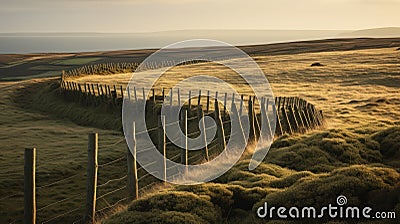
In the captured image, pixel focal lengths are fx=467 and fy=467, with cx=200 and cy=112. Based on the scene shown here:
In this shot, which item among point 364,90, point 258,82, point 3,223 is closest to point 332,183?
point 3,223

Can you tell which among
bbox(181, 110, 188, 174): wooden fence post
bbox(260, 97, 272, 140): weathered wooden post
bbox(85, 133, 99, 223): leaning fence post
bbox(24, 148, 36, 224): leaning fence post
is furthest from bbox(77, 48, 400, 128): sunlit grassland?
bbox(24, 148, 36, 224): leaning fence post

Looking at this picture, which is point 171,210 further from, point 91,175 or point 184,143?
point 184,143

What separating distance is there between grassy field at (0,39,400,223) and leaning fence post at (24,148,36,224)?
1532 millimetres

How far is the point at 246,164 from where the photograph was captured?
12125 millimetres

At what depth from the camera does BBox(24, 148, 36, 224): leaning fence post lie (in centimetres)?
802

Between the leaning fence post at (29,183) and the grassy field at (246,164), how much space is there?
5.03ft

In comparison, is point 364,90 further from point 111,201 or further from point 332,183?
point 332,183

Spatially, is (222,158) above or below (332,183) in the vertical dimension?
below

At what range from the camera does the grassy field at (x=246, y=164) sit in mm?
8172

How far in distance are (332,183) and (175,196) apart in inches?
112

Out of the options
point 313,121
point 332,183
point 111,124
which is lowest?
point 111,124

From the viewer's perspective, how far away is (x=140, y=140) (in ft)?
78.2

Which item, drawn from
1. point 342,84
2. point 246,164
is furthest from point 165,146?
point 342,84

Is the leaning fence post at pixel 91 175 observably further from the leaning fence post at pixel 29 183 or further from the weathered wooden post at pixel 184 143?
the weathered wooden post at pixel 184 143
